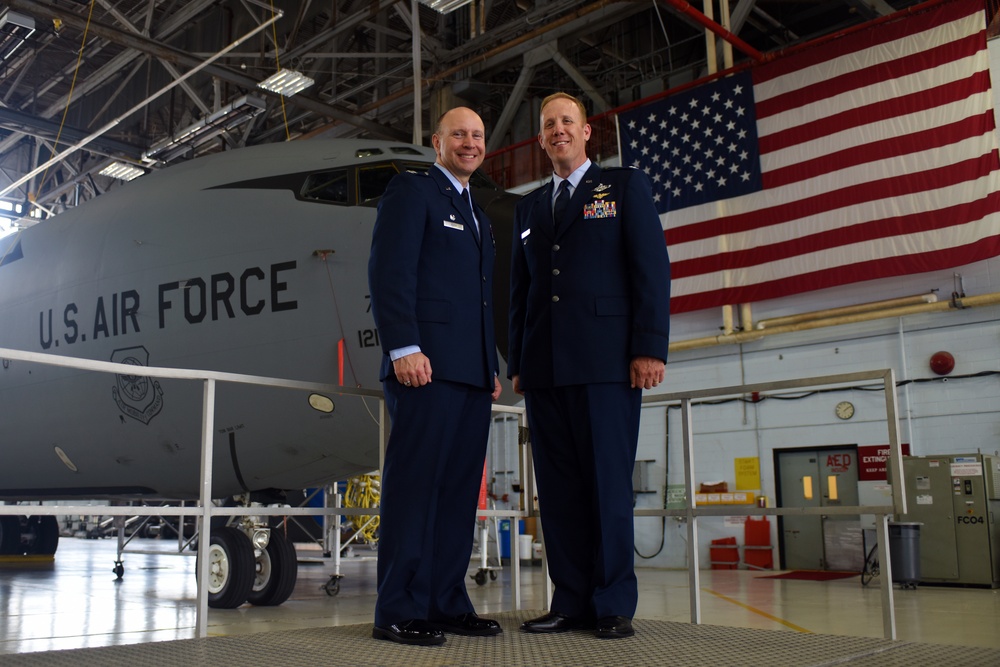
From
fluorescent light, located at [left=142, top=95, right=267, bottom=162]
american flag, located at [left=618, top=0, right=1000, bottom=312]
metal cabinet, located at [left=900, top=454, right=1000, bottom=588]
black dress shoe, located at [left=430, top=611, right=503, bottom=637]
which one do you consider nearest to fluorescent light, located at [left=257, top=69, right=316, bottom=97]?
fluorescent light, located at [left=142, top=95, right=267, bottom=162]

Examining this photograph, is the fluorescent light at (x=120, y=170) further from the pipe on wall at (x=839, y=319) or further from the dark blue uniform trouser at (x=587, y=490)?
the dark blue uniform trouser at (x=587, y=490)

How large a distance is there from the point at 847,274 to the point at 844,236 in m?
0.55

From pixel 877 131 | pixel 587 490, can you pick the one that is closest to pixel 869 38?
pixel 877 131

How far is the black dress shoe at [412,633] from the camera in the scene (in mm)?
2650

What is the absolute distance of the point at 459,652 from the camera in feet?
8.28

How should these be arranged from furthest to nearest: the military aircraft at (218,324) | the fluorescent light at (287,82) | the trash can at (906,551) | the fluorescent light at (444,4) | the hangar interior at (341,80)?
the fluorescent light at (287,82)
the fluorescent light at (444,4)
the trash can at (906,551)
the hangar interior at (341,80)
the military aircraft at (218,324)

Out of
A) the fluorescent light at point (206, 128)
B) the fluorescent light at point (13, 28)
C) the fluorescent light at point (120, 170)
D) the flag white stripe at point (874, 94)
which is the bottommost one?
the flag white stripe at point (874, 94)

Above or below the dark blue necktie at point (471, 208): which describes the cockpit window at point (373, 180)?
above

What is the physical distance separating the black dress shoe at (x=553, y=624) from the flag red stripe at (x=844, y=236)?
9.96 m

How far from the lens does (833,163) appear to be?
12.3 metres

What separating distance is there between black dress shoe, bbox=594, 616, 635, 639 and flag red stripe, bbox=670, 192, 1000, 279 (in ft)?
33.0

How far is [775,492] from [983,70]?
6951 millimetres

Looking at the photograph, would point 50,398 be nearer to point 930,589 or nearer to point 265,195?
point 265,195

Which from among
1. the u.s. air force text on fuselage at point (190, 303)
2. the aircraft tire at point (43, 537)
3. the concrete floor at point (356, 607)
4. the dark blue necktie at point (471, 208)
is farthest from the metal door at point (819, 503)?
the aircraft tire at point (43, 537)
